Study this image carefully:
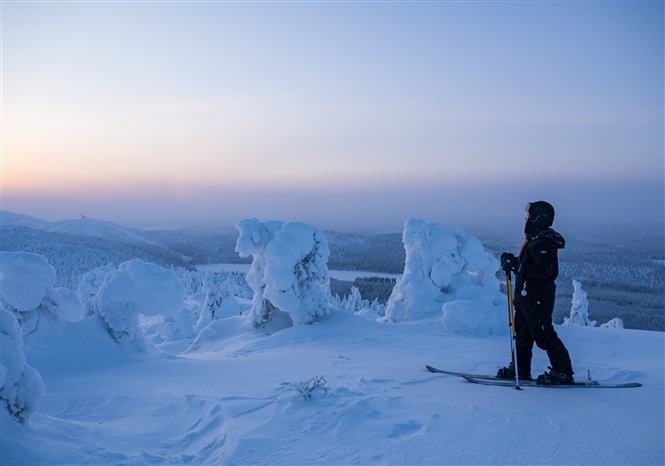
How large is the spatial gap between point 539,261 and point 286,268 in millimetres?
10590

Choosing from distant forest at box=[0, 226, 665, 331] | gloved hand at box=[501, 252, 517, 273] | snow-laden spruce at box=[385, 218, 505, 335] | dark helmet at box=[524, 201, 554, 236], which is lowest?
distant forest at box=[0, 226, 665, 331]

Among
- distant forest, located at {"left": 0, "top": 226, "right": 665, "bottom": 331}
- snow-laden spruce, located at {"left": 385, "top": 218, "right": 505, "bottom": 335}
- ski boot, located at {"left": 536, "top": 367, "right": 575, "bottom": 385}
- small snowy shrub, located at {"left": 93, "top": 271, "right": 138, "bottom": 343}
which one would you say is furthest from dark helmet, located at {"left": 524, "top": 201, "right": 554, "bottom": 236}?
distant forest, located at {"left": 0, "top": 226, "right": 665, "bottom": 331}

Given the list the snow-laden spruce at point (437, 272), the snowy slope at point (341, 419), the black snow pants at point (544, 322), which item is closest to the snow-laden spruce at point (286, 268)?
the snow-laden spruce at point (437, 272)

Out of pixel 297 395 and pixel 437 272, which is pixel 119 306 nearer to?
pixel 297 395

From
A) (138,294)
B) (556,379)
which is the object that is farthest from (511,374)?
(138,294)

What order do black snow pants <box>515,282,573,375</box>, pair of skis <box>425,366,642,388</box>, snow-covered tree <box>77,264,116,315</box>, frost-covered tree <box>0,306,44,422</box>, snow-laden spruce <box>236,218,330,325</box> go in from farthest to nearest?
snow-covered tree <box>77,264,116,315</box>
snow-laden spruce <box>236,218,330,325</box>
black snow pants <box>515,282,573,375</box>
pair of skis <box>425,366,642,388</box>
frost-covered tree <box>0,306,44,422</box>

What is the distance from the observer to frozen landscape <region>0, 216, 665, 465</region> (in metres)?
3.45

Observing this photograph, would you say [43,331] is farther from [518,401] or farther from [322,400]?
[518,401]

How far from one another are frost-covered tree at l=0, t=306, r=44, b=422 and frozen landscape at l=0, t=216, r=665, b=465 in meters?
0.01

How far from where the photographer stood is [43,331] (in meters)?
8.36

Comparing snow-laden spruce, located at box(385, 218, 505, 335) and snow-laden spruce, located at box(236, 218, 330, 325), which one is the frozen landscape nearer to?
snow-laden spruce, located at box(236, 218, 330, 325)

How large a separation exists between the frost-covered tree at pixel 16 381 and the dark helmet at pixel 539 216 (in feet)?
17.0

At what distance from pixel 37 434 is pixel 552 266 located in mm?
5213

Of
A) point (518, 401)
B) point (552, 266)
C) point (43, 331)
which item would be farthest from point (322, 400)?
point (43, 331)
